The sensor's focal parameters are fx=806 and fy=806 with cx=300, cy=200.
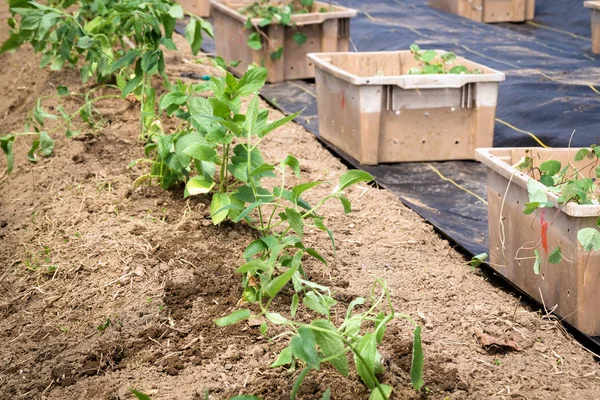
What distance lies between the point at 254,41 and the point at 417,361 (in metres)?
3.83

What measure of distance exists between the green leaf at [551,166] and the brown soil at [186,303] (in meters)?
0.41

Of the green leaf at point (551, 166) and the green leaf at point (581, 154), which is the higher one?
the green leaf at point (581, 154)

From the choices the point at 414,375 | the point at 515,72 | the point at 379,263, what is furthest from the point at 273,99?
the point at 414,375

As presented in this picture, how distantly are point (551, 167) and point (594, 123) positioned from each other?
4.68ft

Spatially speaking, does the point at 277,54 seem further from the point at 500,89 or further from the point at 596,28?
the point at 596,28

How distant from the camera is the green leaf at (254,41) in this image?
519 cm

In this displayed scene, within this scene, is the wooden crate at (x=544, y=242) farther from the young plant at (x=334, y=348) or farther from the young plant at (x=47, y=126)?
the young plant at (x=47, y=126)

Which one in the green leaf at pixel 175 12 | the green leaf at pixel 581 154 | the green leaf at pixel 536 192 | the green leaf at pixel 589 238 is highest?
the green leaf at pixel 175 12

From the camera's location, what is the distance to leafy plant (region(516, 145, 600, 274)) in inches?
82.9

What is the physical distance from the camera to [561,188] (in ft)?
7.74

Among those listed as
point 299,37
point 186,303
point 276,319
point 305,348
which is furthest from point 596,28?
point 305,348

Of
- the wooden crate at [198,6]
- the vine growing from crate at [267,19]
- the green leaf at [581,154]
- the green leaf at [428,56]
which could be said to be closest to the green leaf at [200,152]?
the green leaf at [581,154]

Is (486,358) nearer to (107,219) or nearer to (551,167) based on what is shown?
(551,167)

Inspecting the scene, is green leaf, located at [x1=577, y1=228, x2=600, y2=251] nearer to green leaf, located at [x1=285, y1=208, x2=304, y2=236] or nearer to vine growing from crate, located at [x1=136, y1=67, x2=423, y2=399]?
vine growing from crate, located at [x1=136, y1=67, x2=423, y2=399]
